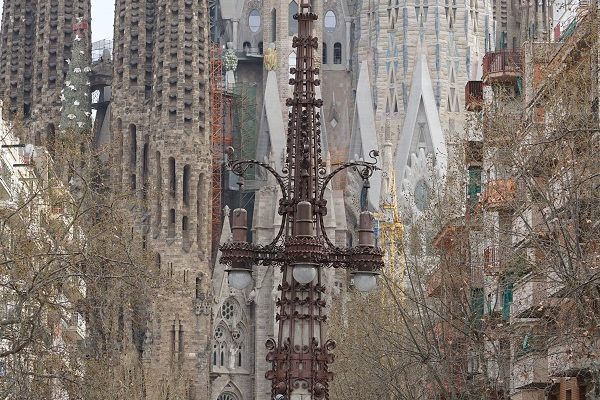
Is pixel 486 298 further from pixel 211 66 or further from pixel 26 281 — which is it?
pixel 211 66

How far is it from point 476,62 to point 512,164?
84.1m

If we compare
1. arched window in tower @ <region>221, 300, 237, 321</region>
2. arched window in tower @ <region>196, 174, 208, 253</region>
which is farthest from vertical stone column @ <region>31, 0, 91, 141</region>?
arched window in tower @ <region>221, 300, 237, 321</region>

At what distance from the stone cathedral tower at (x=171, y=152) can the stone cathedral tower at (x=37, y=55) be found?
3396 millimetres

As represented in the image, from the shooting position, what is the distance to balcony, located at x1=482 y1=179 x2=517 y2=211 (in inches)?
1584

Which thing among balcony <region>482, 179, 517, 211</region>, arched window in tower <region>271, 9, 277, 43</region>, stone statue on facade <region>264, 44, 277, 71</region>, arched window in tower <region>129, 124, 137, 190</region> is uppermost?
arched window in tower <region>271, 9, 277, 43</region>

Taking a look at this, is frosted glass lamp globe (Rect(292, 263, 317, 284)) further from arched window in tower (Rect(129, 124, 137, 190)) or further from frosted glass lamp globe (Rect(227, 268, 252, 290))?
arched window in tower (Rect(129, 124, 137, 190))

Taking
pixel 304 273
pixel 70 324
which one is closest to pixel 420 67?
pixel 70 324

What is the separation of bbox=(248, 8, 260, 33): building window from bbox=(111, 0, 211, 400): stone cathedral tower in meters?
12.5

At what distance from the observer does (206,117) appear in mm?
114938

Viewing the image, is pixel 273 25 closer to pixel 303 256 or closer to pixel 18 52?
pixel 18 52

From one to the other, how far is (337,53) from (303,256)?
102926 mm

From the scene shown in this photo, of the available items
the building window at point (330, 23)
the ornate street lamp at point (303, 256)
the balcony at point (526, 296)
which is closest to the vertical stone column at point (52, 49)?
the building window at point (330, 23)

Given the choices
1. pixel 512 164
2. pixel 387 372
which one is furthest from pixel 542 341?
pixel 387 372

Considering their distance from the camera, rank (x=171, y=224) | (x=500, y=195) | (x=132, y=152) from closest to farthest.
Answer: (x=500, y=195), (x=171, y=224), (x=132, y=152)
